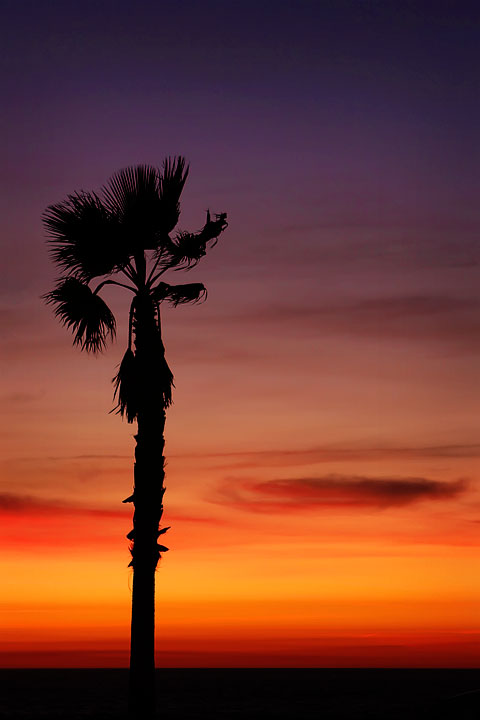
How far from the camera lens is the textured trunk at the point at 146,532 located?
65.6 feet

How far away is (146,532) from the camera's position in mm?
20625

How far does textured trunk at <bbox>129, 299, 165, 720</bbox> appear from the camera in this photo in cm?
2000
